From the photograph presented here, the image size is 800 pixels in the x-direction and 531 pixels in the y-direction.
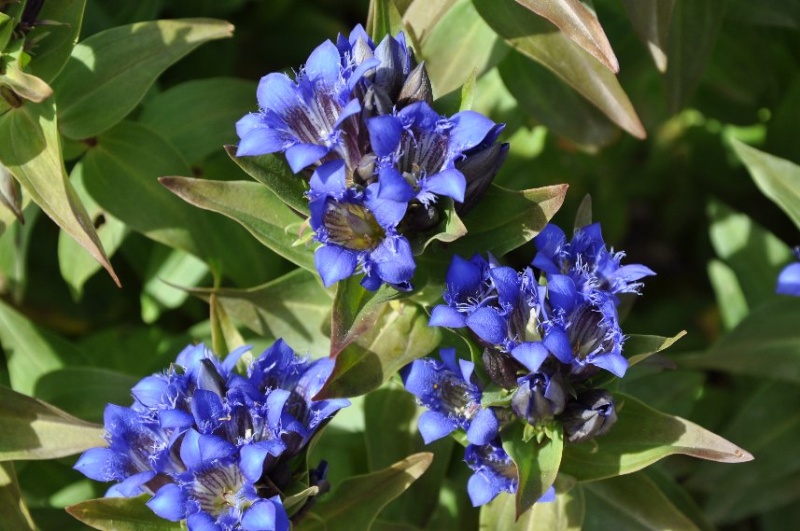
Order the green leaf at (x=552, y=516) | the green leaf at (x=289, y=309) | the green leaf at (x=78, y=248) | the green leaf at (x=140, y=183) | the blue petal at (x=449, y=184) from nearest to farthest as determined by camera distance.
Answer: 1. the blue petal at (x=449, y=184)
2. the green leaf at (x=552, y=516)
3. the green leaf at (x=289, y=309)
4. the green leaf at (x=140, y=183)
5. the green leaf at (x=78, y=248)

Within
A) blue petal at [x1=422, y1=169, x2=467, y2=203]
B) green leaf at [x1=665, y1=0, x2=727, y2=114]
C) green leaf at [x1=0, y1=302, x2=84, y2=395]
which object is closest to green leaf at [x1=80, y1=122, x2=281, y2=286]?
green leaf at [x1=0, y1=302, x2=84, y2=395]

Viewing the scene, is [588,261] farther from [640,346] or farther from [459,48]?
[459,48]

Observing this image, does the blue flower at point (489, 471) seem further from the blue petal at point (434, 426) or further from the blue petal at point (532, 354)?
the blue petal at point (532, 354)

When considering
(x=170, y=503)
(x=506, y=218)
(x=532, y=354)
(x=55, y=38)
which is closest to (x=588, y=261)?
(x=506, y=218)

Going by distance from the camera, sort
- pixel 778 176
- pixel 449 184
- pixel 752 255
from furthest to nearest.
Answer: pixel 752 255
pixel 778 176
pixel 449 184

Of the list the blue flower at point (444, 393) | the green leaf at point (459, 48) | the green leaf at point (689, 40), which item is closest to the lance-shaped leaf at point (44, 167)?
the blue flower at point (444, 393)

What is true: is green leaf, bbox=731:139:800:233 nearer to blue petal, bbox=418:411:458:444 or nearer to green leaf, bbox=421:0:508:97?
green leaf, bbox=421:0:508:97
